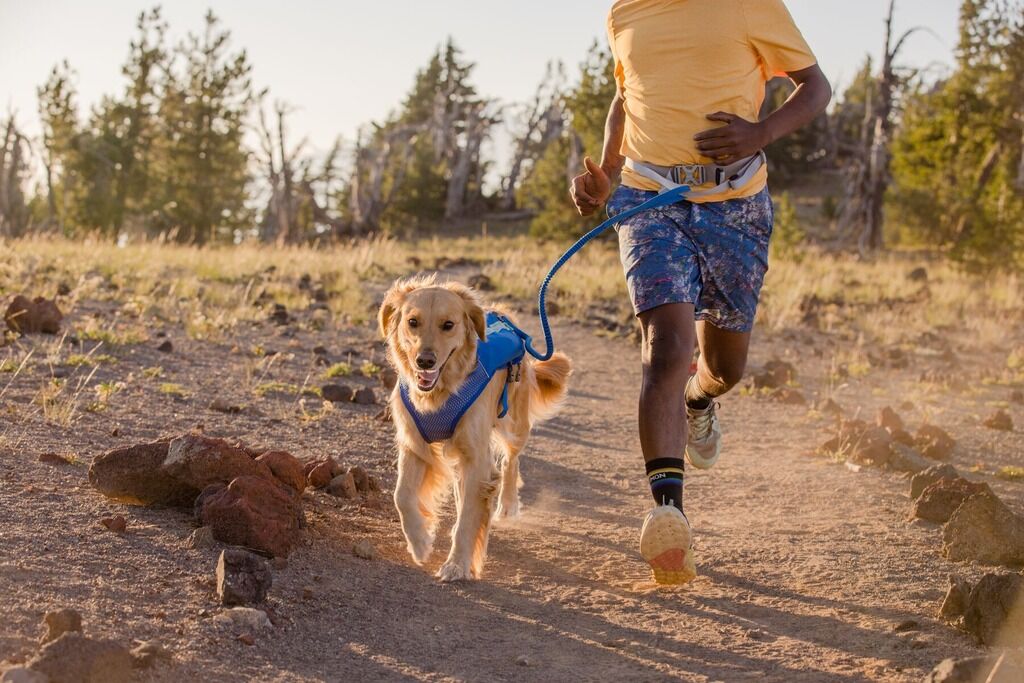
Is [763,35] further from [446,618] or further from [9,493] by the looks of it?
[9,493]

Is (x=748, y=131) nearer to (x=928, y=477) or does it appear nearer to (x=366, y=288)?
(x=928, y=477)

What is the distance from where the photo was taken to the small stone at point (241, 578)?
369 cm

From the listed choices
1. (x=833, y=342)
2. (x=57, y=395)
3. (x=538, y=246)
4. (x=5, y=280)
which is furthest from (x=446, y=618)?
(x=538, y=246)

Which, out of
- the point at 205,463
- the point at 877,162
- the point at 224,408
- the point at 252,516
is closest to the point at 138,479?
the point at 205,463

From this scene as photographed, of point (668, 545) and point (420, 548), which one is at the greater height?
point (668, 545)

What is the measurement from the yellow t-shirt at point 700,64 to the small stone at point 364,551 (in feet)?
6.25

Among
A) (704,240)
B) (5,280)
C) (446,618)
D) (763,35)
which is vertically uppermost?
(763,35)

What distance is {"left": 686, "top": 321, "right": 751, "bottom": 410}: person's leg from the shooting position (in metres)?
4.93

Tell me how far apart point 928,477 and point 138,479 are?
13.2ft

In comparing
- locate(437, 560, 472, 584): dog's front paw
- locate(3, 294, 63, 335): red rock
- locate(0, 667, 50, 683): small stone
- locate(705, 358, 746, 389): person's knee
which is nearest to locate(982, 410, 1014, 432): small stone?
locate(705, 358, 746, 389): person's knee

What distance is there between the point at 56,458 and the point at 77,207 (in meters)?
34.5

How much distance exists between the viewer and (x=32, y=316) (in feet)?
27.7

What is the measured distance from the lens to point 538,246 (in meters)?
25.0

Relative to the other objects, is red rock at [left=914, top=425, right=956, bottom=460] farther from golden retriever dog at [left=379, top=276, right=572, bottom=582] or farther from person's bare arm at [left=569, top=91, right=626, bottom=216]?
golden retriever dog at [left=379, top=276, right=572, bottom=582]
